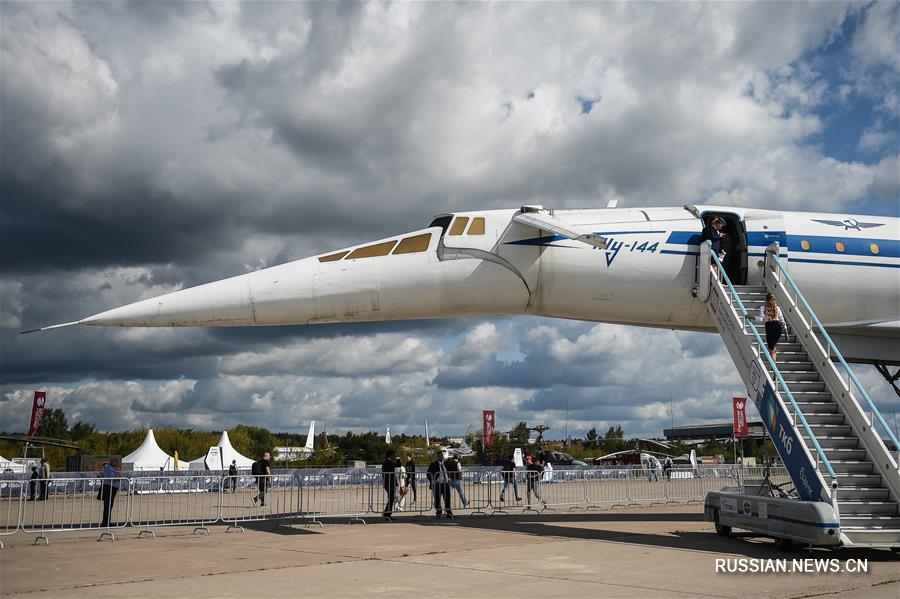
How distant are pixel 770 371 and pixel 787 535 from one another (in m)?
2.67

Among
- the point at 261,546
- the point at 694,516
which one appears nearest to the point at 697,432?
the point at 694,516

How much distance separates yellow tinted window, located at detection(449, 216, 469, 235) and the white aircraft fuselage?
0.06 feet

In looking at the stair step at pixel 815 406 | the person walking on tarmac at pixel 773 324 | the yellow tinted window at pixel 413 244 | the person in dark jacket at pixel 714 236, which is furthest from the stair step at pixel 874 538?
the yellow tinted window at pixel 413 244

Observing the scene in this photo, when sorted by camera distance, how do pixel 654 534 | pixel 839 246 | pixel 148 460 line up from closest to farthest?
pixel 654 534 < pixel 839 246 < pixel 148 460

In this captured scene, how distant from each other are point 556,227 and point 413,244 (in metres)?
2.30

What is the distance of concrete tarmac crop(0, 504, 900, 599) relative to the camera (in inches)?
260

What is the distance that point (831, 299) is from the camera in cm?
1287

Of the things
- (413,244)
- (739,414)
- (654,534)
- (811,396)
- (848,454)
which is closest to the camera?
(848,454)

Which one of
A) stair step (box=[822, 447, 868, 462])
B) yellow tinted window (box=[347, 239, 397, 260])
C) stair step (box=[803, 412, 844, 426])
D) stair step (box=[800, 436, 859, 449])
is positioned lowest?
stair step (box=[822, 447, 868, 462])

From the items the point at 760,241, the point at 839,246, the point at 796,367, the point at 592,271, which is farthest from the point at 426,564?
the point at 839,246

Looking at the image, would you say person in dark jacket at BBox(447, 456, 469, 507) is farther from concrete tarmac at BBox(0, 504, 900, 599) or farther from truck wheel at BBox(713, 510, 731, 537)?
truck wheel at BBox(713, 510, 731, 537)

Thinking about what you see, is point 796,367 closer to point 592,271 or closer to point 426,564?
point 592,271

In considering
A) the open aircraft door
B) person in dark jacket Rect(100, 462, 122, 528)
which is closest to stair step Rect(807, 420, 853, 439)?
the open aircraft door

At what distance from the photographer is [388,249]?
12281mm
